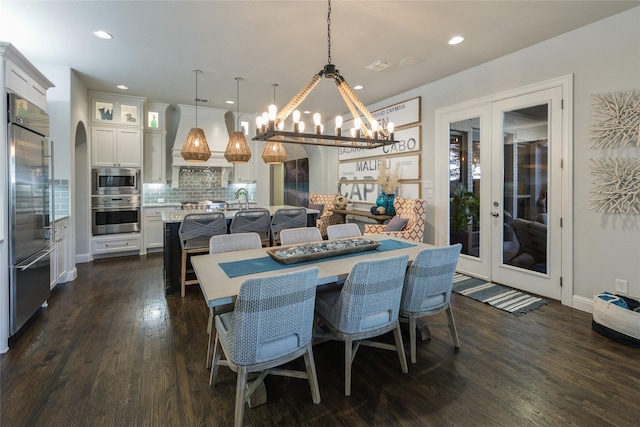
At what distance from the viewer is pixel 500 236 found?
3.97 m

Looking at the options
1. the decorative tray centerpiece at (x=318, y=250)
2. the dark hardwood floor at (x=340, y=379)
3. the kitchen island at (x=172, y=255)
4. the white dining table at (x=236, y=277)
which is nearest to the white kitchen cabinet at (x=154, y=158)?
the kitchen island at (x=172, y=255)

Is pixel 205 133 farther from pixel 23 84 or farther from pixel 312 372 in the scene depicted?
pixel 312 372

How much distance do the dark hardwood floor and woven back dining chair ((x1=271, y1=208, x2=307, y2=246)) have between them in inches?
56.7

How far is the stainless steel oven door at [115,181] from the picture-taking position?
A: 17.4ft

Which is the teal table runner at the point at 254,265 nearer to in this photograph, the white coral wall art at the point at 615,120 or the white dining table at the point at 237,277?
the white dining table at the point at 237,277

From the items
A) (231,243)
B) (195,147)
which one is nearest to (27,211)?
(231,243)

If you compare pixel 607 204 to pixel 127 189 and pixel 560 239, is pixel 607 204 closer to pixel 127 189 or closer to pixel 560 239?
pixel 560 239

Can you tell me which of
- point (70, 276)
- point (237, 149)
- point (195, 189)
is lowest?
point (70, 276)

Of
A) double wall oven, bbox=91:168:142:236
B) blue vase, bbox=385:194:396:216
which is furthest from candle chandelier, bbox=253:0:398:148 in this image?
double wall oven, bbox=91:168:142:236

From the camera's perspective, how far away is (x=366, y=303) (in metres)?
→ 1.90

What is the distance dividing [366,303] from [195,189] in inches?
221

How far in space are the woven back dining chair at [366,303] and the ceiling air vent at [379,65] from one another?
9.71 feet

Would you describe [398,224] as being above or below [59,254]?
above

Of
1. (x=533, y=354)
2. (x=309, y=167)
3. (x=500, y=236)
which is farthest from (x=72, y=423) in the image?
(x=309, y=167)
